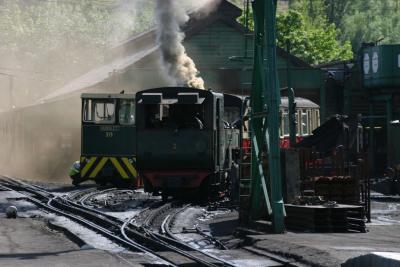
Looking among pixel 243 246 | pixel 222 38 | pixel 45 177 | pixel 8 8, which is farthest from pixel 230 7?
pixel 8 8

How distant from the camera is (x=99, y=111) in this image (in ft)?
96.0

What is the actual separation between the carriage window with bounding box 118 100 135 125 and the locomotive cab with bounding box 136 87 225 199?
5.63m

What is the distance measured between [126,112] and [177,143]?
20.9 feet

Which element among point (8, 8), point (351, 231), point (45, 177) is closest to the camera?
point (351, 231)

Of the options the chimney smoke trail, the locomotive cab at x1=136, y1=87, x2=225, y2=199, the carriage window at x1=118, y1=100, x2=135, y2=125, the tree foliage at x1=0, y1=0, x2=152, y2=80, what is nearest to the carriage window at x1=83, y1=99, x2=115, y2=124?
the carriage window at x1=118, y1=100, x2=135, y2=125

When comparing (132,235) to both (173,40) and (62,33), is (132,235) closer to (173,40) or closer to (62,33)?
(173,40)

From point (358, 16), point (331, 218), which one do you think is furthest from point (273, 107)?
point (358, 16)

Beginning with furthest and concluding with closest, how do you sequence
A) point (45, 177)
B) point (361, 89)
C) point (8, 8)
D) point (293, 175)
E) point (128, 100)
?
1. point (8, 8)
2. point (361, 89)
3. point (45, 177)
4. point (128, 100)
5. point (293, 175)

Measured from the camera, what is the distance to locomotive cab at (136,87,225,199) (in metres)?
23.2

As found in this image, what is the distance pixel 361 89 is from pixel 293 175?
28.2m

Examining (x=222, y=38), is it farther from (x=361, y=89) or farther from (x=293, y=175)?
(x=293, y=175)

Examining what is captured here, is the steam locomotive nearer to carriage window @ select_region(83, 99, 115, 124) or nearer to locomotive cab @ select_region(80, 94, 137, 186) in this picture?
locomotive cab @ select_region(80, 94, 137, 186)

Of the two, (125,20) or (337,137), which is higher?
(125,20)

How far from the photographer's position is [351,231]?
16359 millimetres
